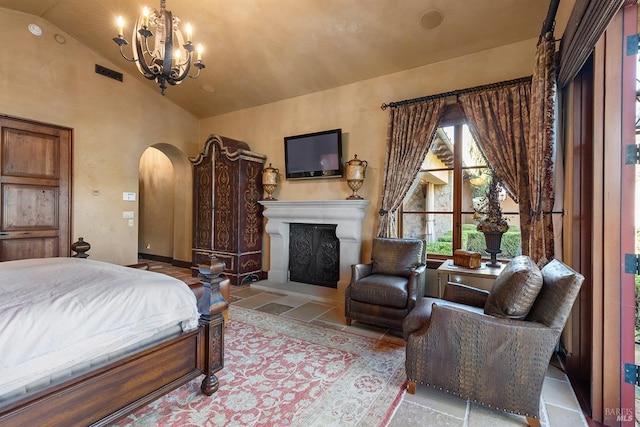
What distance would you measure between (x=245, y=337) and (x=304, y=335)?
1.88ft

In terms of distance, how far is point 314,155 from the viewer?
472cm

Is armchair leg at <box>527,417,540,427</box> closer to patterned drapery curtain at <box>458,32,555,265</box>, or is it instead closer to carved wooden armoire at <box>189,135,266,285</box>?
patterned drapery curtain at <box>458,32,555,265</box>

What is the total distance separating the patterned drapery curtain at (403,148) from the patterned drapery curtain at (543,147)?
1195mm

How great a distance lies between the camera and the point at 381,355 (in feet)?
8.59

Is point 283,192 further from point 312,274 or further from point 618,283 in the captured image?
point 618,283

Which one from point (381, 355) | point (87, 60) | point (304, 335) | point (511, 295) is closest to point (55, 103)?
point (87, 60)

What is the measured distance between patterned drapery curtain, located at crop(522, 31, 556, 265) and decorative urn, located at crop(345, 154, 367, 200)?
2.01 meters

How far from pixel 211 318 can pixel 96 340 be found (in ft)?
2.18

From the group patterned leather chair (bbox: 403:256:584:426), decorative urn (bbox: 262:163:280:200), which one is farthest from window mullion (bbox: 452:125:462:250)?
decorative urn (bbox: 262:163:280:200)

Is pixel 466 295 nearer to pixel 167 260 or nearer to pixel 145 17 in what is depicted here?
pixel 145 17

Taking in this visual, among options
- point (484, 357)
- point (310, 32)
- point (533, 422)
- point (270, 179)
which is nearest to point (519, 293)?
point (484, 357)

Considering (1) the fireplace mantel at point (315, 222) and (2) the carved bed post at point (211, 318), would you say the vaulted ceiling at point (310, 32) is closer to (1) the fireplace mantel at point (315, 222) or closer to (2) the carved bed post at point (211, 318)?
(1) the fireplace mantel at point (315, 222)

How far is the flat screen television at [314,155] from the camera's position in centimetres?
450

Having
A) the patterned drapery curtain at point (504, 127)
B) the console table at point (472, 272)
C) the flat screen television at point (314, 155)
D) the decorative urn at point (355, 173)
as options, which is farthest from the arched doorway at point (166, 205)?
the patterned drapery curtain at point (504, 127)
